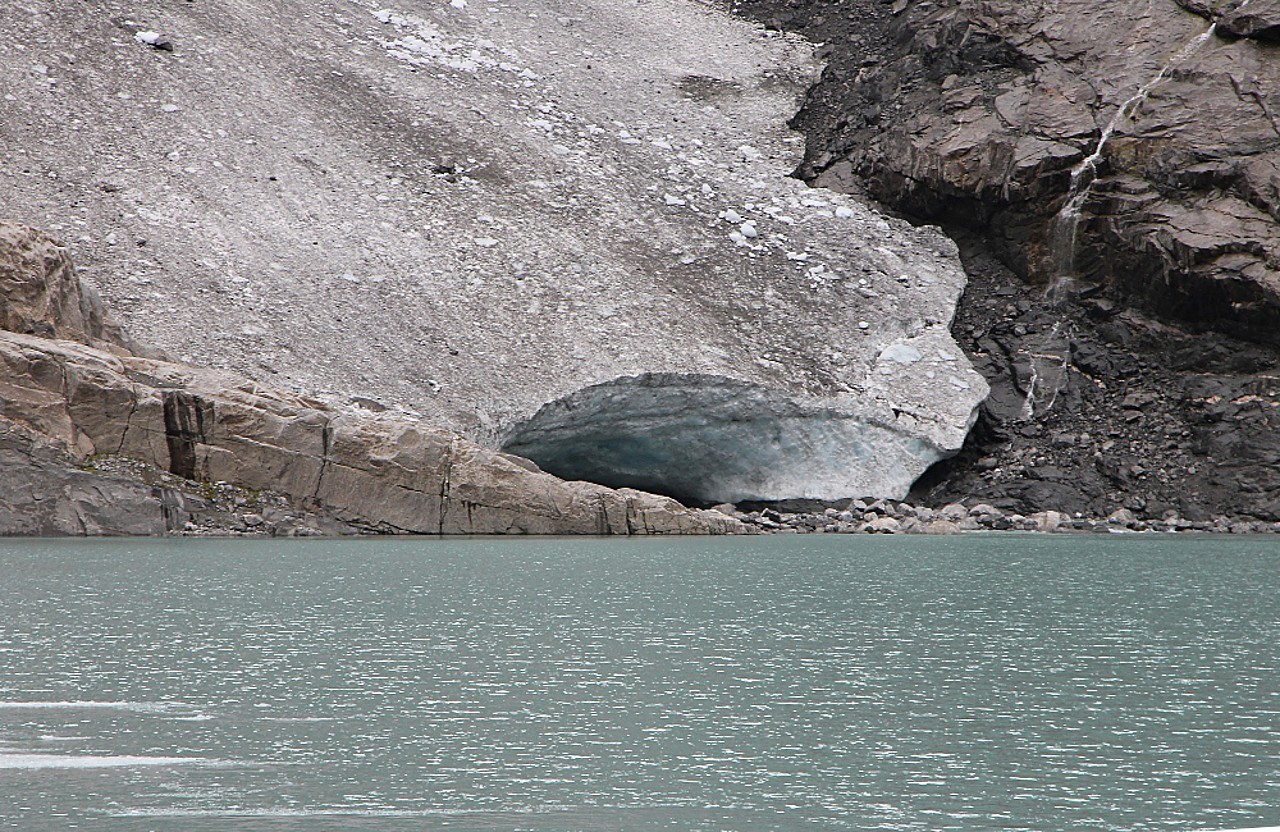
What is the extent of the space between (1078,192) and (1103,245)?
5.32 feet

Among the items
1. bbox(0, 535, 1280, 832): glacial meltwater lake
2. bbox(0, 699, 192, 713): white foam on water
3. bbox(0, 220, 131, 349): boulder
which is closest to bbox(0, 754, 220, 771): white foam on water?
bbox(0, 535, 1280, 832): glacial meltwater lake

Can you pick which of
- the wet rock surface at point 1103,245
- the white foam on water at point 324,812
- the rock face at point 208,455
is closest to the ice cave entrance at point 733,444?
the wet rock surface at point 1103,245

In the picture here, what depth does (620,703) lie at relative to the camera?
803 centimetres

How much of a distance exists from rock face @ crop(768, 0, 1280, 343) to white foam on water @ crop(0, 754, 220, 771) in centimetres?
2976

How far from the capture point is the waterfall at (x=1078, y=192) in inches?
1324

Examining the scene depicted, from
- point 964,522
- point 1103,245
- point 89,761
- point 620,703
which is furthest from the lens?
point 1103,245

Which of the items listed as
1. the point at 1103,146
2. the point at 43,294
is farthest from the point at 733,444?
the point at 43,294

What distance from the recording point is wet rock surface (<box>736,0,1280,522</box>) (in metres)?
29.7

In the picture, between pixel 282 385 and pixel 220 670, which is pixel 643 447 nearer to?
pixel 282 385

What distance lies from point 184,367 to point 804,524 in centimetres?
1339

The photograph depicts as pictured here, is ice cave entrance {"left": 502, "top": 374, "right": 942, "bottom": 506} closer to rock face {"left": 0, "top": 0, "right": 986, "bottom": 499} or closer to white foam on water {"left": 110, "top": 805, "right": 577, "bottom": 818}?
rock face {"left": 0, "top": 0, "right": 986, "bottom": 499}

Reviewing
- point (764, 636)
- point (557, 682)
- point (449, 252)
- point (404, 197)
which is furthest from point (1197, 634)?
point (404, 197)

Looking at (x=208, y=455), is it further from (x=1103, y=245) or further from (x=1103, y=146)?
(x=1103, y=146)

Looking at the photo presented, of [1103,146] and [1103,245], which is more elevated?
[1103,146]
